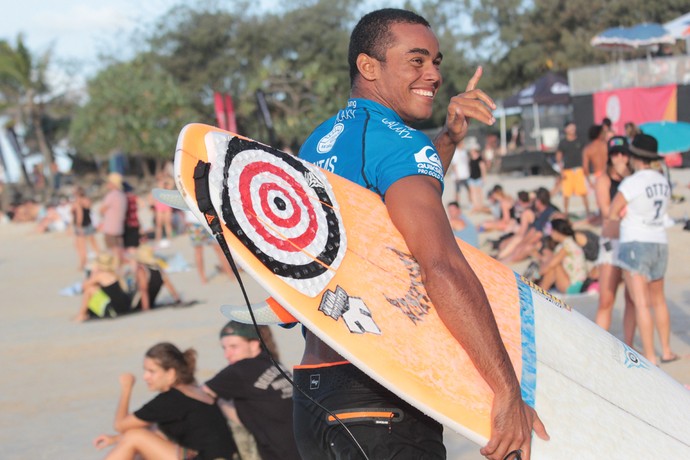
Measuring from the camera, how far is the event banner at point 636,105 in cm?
2294

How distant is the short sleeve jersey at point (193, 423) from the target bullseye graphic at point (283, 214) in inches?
96.8

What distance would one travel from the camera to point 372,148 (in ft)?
6.91

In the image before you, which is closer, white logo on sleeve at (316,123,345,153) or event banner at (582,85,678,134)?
white logo on sleeve at (316,123,345,153)

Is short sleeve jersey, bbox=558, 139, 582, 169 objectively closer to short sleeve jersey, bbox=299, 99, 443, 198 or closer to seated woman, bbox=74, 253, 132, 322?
seated woman, bbox=74, 253, 132, 322

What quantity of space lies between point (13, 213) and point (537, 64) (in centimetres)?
2823

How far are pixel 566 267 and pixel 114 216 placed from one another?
701 centimetres

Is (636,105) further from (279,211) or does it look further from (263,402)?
(279,211)

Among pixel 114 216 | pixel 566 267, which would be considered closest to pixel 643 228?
pixel 566 267

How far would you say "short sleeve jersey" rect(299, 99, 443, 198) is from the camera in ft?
6.72

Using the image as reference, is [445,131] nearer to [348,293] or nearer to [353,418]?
[348,293]

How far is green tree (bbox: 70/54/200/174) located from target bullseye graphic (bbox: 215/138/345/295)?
38315 millimetres

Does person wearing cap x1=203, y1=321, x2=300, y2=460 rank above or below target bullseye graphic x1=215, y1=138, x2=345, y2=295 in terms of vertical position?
below

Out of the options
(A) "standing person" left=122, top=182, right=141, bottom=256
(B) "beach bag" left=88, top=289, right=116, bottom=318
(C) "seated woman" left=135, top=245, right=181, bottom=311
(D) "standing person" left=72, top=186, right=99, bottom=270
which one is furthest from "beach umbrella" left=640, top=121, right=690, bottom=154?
(D) "standing person" left=72, top=186, right=99, bottom=270

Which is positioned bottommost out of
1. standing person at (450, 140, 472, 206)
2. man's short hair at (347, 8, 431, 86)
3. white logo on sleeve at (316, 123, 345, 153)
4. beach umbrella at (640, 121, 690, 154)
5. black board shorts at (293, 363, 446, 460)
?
standing person at (450, 140, 472, 206)
